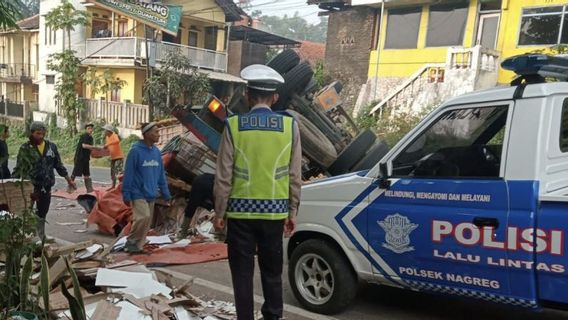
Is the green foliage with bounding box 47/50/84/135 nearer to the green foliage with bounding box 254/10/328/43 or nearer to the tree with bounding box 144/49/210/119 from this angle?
the tree with bounding box 144/49/210/119

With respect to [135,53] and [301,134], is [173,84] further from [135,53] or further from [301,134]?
[301,134]

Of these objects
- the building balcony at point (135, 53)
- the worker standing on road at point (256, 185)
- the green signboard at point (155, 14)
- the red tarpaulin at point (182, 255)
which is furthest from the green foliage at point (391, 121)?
the building balcony at point (135, 53)

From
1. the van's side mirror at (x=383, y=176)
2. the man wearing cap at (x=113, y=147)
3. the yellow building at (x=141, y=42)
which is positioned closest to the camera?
the van's side mirror at (x=383, y=176)

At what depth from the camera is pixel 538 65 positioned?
3.71m

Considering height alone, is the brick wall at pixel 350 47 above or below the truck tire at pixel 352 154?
above

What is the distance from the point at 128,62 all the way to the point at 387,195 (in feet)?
79.6

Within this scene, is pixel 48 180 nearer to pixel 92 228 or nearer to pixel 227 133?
pixel 92 228

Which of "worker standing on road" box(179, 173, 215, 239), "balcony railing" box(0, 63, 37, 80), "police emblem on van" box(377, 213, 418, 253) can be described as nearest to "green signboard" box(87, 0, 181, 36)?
"worker standing on road" box(179, 173, 215, 239)

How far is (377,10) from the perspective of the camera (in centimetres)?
2186

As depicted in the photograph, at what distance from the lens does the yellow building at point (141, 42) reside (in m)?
26.0

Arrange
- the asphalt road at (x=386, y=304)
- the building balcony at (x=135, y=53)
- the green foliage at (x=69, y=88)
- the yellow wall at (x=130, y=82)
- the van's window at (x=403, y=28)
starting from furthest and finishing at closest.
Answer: the yellow wall at (x=130, y=82) → the building balcony at (x=135, y=53) → the green foliage at (x=69, y=88) → the van's window at (x=403, y=28) → the asphalt road at (x=386, y=304)

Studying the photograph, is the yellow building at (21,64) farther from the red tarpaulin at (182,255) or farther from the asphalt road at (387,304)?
the asphalt road at (387,304)

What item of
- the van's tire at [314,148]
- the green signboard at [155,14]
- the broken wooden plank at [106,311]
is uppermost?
the green signboard at [155,14]

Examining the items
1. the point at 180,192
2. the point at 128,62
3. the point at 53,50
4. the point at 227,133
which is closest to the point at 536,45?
the point at 180,192
